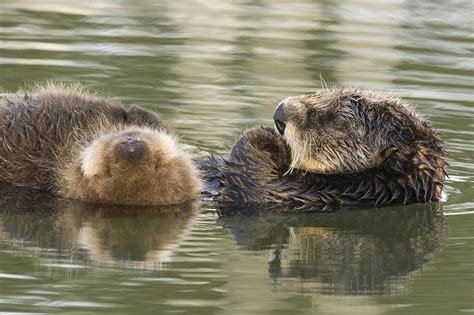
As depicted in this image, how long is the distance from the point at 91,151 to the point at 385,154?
1.84 m

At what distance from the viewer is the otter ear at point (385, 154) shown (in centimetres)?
707

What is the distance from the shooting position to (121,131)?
6.87 m

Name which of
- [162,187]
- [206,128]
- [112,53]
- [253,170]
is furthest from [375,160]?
[112,53]

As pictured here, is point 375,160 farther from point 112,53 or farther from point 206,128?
point 112,53

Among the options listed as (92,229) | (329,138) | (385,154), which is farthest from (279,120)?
(92,229)

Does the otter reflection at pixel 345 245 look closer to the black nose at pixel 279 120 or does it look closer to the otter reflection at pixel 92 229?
the otter reflection at pixel 92 229

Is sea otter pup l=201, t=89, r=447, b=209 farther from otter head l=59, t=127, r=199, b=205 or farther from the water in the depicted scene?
otter head l=59, t=127, r=199, b=205

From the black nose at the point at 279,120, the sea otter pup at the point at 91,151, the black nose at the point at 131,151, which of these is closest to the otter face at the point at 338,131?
the black nose at the point at 279,120

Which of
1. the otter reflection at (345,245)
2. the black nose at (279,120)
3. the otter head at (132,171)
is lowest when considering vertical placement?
the otter reflection at (345,245)

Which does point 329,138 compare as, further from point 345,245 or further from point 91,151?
point 91,151

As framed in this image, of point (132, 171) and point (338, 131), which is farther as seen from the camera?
point (338, 131)

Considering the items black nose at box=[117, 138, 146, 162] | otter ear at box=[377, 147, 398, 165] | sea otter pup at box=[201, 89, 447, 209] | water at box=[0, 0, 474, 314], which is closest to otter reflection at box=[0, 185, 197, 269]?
water at box=[0, 0, 474, 314]

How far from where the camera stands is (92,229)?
6.46 metres

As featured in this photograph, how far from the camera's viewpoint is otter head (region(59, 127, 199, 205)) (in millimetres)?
6539
